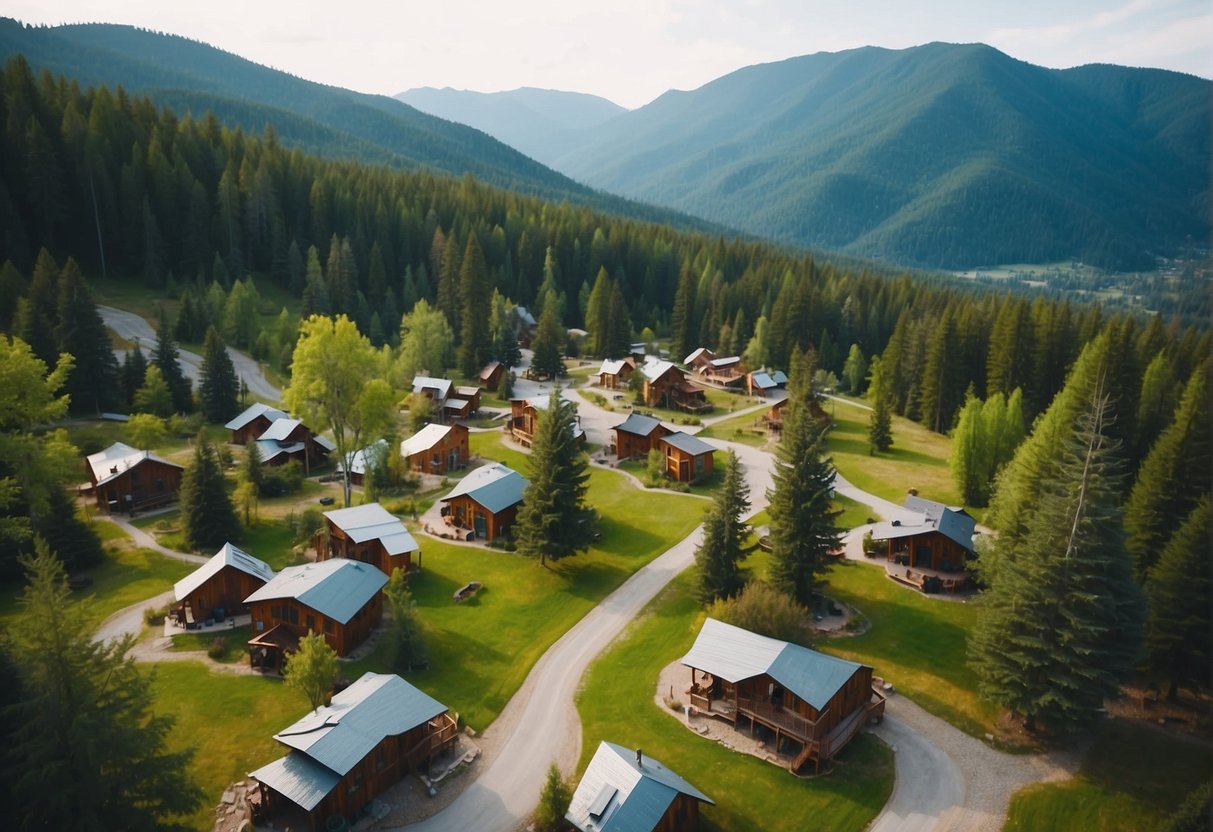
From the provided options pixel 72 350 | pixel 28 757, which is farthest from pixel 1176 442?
pixel 72 350

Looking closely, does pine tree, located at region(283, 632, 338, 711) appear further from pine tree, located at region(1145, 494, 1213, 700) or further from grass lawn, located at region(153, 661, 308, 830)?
pine tree, located at region(1145, 494, 1213, 700)

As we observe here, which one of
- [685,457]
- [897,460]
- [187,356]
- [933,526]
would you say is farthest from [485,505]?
[187,356]

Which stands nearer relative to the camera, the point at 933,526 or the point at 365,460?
the point at 933,526

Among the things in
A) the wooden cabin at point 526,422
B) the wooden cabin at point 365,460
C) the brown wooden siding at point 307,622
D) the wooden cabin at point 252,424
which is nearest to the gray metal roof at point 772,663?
the brown wooden siding at point 307,622

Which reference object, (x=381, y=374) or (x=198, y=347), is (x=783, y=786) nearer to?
(x=381, y=374)

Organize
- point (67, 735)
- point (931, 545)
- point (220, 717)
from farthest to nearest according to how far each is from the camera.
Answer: point (931, 545) → point (220, 717) → point (67, 735)

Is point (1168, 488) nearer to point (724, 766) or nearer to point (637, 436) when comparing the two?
point (724, 766)
